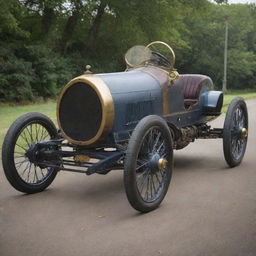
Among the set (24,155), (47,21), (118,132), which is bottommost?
(24,155)

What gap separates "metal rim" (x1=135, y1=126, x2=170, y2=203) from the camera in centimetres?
505

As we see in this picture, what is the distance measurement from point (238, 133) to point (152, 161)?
2.55 m

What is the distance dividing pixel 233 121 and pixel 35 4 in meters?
19.4

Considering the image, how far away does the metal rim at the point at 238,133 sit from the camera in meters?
7.08

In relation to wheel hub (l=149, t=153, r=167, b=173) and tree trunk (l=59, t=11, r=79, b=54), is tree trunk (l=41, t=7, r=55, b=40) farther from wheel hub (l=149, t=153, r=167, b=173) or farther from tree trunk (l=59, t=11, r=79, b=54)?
wheel hub (l=149, t=153, r=167, b=173)

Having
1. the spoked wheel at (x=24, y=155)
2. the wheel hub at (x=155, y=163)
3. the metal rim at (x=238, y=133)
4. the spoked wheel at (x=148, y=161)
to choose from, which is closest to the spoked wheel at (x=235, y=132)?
the metal rim at (x=238, y=133)

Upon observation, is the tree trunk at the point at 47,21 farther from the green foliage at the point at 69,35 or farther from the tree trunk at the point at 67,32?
the tree trunk at the point at 67,32

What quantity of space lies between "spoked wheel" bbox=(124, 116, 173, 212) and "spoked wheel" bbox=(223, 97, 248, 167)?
1680 mm

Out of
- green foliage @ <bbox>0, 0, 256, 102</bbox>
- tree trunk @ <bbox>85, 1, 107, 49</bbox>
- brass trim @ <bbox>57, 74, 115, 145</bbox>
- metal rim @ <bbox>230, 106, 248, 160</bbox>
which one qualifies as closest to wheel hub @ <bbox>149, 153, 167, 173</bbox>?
brass trim @ <bbox>57, 74, 115, 145</bbox>

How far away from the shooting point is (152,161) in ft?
16.6

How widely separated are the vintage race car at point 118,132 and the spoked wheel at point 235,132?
0.11ft

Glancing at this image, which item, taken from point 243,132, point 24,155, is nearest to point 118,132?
point 24,155

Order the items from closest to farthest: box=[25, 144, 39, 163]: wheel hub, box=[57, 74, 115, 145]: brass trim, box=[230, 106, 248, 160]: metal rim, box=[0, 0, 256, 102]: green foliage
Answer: box=[57, 74, 115, 145]: brass trim < box=[25, 144, 39, 163]: wheel hub < box=[230, 106, 248, 160]: metal rim < box=[0, 0, 256, 102]: green foliage

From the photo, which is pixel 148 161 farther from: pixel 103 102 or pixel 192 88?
pixel 192 88
